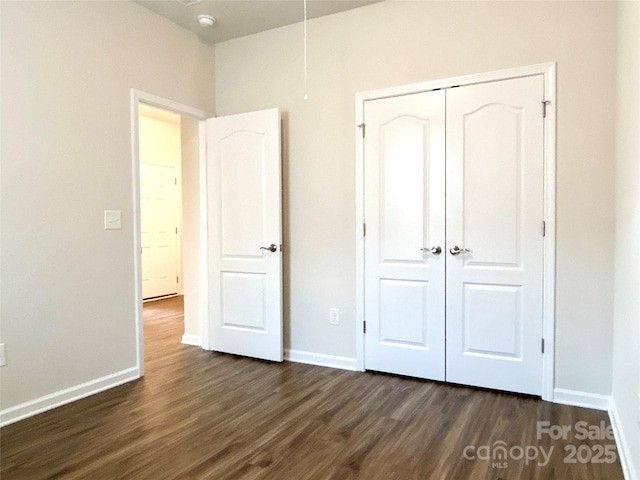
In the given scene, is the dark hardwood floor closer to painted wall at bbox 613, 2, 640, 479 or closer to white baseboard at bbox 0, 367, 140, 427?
white baseboard at bbox 0, 367, 140, 427

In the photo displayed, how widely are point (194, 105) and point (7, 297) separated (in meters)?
2.08

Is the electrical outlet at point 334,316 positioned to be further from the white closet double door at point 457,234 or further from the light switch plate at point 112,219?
the light switch plate at point 112,219

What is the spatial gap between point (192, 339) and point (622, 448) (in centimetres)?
335

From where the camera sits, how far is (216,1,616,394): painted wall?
2646 mm

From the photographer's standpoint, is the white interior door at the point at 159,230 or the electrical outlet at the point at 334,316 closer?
the electrical outlet at the point at 334,316

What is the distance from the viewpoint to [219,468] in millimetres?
2021

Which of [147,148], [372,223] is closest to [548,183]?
[372,223]

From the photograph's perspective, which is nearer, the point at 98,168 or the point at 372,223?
the point at 98,168

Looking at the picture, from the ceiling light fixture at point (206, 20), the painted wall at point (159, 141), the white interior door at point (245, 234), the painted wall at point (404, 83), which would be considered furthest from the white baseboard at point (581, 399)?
the painted wall at point (159, 141)

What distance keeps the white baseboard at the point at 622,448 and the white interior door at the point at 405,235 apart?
1017 millimetres

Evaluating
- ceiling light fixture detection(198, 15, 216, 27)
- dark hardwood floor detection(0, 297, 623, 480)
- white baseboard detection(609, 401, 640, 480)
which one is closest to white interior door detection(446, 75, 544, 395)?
dark hardwood floor detection(0, 297, 623, 480)

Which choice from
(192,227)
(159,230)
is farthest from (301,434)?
(159,230)

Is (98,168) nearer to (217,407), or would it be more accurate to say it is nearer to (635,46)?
(217,407)

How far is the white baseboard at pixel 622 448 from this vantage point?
1846mm
